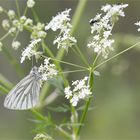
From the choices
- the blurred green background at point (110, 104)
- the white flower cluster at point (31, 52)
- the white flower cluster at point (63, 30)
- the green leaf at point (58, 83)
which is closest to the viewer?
the white flower cluster at point (63, 30)

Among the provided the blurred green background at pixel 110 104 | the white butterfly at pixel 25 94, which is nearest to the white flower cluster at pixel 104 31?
the white butterfly at pixel 25 94

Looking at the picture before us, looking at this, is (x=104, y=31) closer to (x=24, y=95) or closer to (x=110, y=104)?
(x=24, y=95)

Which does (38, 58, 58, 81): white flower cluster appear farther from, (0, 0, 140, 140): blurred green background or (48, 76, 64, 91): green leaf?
(0, 0, 140, 140): blurred green background

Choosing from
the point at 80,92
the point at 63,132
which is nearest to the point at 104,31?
the point at 80,92

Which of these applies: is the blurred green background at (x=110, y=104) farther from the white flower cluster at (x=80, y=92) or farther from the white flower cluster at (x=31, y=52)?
the white flower cluster at (x=80, y=92)

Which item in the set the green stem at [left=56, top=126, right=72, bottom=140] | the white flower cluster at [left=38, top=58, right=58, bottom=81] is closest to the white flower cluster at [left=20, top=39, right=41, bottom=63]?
the white flower cluster at [left=38, top=58, right=58, bottom=81]

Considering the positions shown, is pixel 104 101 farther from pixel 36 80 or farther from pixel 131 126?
pixel 36 80

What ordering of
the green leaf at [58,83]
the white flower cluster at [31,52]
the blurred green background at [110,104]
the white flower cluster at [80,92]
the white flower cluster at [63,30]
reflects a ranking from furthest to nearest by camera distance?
the blurred green background at [110,104], the green leaf at [58,83], the white flower cluster at [31,52], the white flower cluster at [63,30], the white flower cluster at [80,92]

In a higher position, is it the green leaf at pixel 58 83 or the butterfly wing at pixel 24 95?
the green leaf at pixel 58 83
